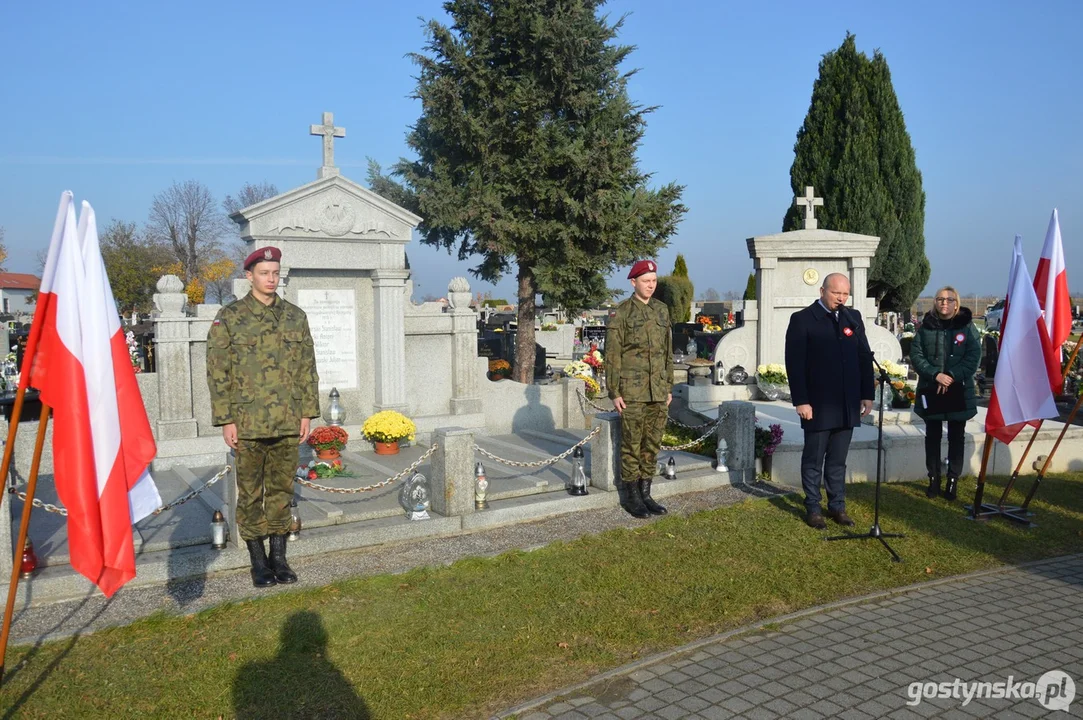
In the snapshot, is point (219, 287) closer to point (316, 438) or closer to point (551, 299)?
point (551, 299)

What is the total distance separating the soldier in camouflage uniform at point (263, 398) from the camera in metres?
5.41

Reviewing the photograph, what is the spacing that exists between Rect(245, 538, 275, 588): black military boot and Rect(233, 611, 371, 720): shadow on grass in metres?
0.84

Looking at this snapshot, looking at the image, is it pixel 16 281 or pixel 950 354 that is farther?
pixel 16 281

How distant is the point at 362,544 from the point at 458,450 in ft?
3.49

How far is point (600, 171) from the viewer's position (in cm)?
1853

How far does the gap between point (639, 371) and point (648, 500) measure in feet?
3.83

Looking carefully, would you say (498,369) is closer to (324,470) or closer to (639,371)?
(324,470)

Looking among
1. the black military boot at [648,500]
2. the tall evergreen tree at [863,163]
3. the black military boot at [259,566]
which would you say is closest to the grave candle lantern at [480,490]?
the black military boot at [648,500]

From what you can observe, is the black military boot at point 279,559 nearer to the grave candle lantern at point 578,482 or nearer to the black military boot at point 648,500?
the grave candle lantern at point 578,482

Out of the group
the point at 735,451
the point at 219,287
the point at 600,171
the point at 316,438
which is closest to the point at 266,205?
the point at 316,438

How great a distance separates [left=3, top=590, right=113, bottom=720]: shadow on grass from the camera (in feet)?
13.2

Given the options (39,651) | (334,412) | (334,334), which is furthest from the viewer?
(334,334)

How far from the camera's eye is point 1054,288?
7484mm

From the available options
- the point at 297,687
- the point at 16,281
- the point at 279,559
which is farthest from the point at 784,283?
the point at 16,281
